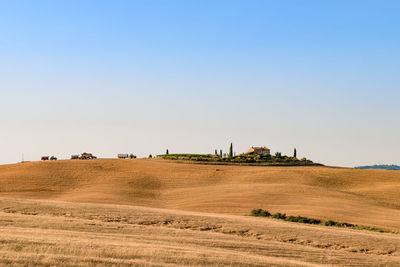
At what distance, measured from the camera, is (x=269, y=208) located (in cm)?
3791

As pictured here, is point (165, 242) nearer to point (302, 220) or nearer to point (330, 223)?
point (302, 220)

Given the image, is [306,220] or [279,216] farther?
[279,216]

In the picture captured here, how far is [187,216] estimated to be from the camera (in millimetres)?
25969

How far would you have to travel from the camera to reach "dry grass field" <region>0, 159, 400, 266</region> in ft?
47.2

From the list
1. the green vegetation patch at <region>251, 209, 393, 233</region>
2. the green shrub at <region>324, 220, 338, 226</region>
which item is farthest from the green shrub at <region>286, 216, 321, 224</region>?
the green shrub at <region>324, 220, 338, 226</region>

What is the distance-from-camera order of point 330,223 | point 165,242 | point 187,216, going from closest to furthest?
1. point 165,242
2. point 187,216
3. point 330,223

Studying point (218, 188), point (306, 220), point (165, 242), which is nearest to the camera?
point (165, 242)

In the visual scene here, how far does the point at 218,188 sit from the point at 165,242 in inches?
1272

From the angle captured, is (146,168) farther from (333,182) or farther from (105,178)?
(333,182)

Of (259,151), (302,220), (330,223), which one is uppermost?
A: (259,151)

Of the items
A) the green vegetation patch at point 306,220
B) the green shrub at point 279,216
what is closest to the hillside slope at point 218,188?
the green vegetation patch at point 306,220

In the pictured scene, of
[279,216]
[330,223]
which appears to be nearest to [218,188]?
[279,216]

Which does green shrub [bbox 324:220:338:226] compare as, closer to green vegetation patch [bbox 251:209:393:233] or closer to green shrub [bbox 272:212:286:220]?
green vegetation patch [bbox 251:209:393:233]

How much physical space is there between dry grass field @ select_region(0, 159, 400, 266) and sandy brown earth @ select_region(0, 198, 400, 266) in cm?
5
